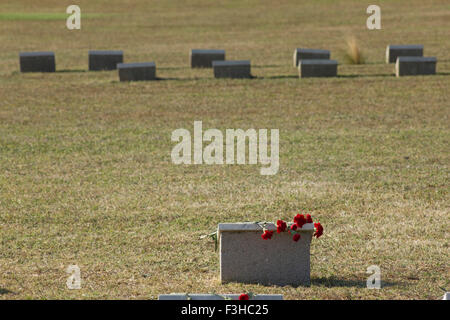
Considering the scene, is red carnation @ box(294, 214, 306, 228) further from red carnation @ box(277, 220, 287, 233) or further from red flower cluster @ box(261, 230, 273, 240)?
red flower cluster @ box(261, 230, 273, 240)

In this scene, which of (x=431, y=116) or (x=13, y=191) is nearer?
(x=13, y=191)

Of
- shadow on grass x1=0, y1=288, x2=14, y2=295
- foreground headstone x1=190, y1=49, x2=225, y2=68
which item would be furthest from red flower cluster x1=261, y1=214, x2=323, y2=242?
foreground headstone x1=190, y1=49, x2=225, y2=68

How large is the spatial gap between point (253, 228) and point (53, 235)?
2874 mm

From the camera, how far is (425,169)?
11.6 m

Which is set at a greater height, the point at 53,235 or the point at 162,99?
the point at 162,99

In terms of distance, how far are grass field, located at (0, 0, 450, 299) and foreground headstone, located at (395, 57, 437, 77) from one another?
495 mm

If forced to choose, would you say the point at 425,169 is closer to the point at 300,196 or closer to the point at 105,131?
the point at 300,196

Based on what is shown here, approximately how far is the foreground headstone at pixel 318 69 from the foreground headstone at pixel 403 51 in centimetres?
A: 324

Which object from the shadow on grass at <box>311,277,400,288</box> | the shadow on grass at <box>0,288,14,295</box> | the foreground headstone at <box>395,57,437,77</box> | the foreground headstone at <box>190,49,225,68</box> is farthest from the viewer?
the foreground headstone at <box>190,49,225,68</box>

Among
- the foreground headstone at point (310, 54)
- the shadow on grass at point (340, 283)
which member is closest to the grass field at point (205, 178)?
the shadow on grass at point (340, 283)

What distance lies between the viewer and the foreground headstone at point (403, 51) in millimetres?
22233

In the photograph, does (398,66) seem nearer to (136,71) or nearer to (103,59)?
(136,71)

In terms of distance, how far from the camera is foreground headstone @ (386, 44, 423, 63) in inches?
875
